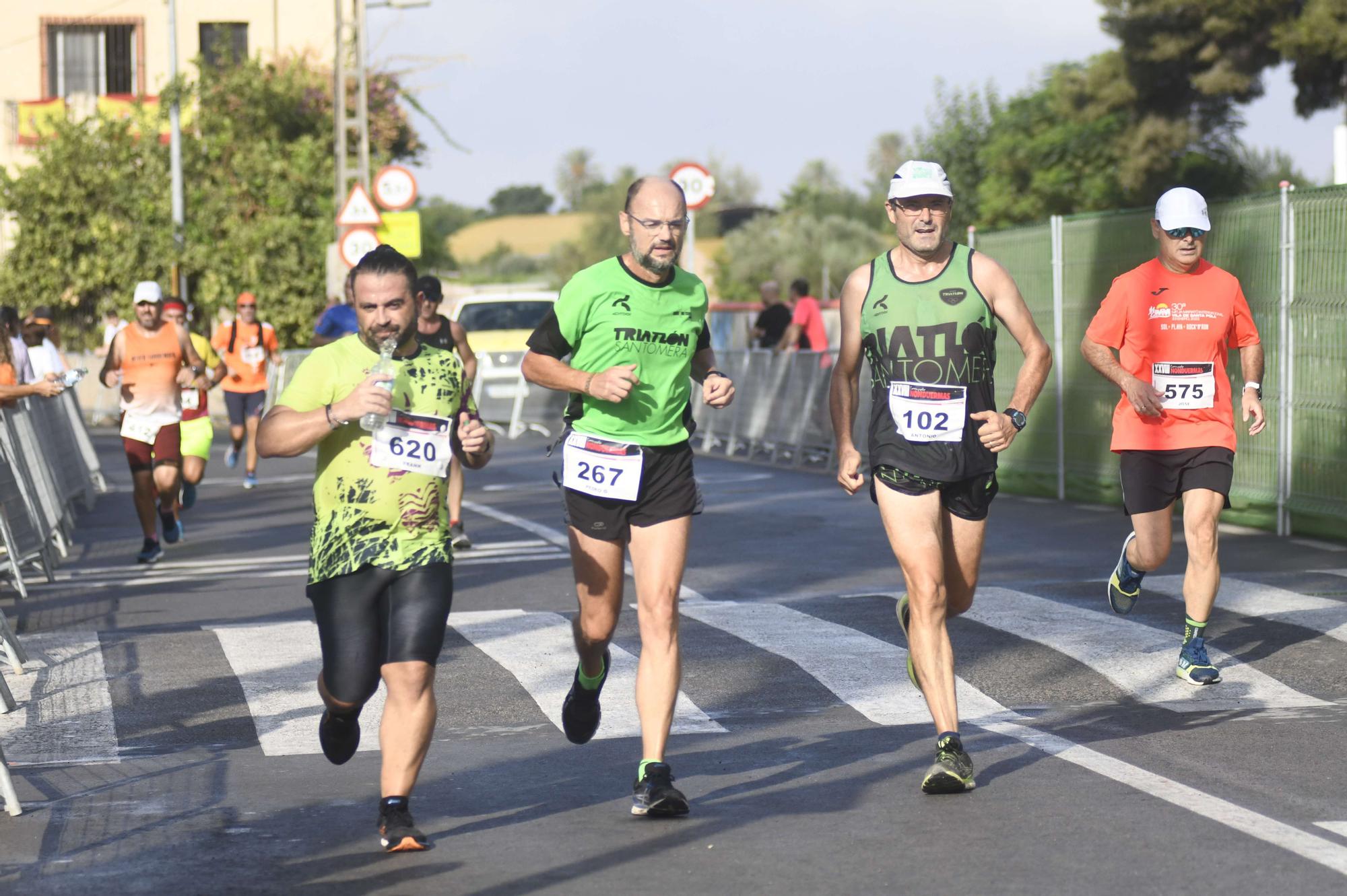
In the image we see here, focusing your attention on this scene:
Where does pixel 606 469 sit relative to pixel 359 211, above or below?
below

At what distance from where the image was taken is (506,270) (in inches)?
5054

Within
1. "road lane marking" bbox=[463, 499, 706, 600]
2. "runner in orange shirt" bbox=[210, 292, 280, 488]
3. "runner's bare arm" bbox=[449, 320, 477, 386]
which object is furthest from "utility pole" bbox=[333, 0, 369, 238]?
"runner's bare arm" bbox=[449, 320, 477, 386]

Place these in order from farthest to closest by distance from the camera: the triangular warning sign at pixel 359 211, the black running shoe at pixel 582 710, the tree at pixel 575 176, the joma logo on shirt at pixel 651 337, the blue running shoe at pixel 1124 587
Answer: the tree at pixel 575 176, the triangular warning sign at pixel 359 211, the blue running shoe at pixel 1124 587, the black running shoe at pixel 582 710, the joma logo on shirt at pixel 651 337

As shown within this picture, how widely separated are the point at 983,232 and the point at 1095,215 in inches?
108

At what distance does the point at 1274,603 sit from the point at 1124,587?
4.76ft

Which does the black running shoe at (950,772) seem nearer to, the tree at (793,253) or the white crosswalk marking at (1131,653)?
the white crosswalk marking at (1131,653)

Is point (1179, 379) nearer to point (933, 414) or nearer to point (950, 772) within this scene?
point (933, 414)

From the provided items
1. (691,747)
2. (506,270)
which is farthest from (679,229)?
(506,270)

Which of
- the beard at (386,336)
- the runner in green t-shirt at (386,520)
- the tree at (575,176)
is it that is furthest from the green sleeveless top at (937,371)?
the tree at (575,176)

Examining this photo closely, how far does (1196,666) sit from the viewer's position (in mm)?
8328

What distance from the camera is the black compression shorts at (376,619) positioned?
5.67 meters

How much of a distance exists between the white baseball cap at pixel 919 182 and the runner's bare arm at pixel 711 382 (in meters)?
0.81

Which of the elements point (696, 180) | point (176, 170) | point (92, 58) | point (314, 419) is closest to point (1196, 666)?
point (314, 419)

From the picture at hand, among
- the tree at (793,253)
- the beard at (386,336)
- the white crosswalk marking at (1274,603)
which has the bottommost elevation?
the white crosswalk marking at (1274,603)
